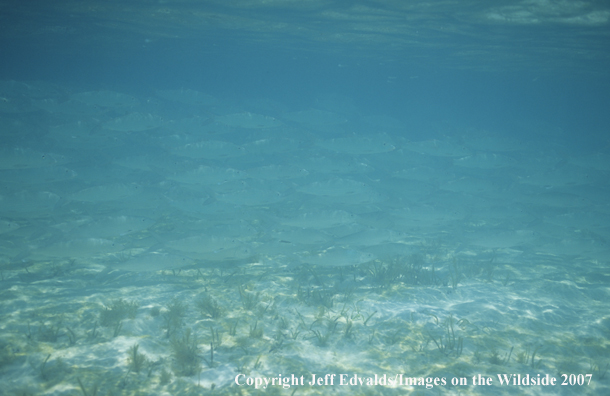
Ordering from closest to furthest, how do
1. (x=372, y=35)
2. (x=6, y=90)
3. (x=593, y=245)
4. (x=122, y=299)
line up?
(x=122, y=299) < (x=593, y=245) < (x=6, y=90) < (x=372, y=35)

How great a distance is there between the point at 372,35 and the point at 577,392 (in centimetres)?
2516

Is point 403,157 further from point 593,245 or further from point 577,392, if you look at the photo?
point 577,392

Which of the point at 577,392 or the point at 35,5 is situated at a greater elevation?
the point at 35,5

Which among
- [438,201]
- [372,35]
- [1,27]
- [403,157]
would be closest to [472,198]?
[438,201]

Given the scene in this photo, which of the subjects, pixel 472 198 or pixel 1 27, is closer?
pixel 472 198

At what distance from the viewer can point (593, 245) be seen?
34.5ft

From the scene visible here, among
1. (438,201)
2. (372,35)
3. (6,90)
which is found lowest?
(438,201)

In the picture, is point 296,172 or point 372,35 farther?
point 372,35

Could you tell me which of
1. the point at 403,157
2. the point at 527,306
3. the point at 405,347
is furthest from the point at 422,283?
the point at 403,157

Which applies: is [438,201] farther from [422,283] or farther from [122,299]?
[122,299]

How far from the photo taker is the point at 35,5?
70.2 ft

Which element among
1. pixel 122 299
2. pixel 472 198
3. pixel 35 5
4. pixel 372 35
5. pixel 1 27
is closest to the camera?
pixel 122 299

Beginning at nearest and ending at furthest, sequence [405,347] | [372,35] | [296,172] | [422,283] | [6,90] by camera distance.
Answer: [405,347] < [422,283] < [296,172] < [6,90] < [372,35]

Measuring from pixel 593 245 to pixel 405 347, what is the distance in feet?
26.9
